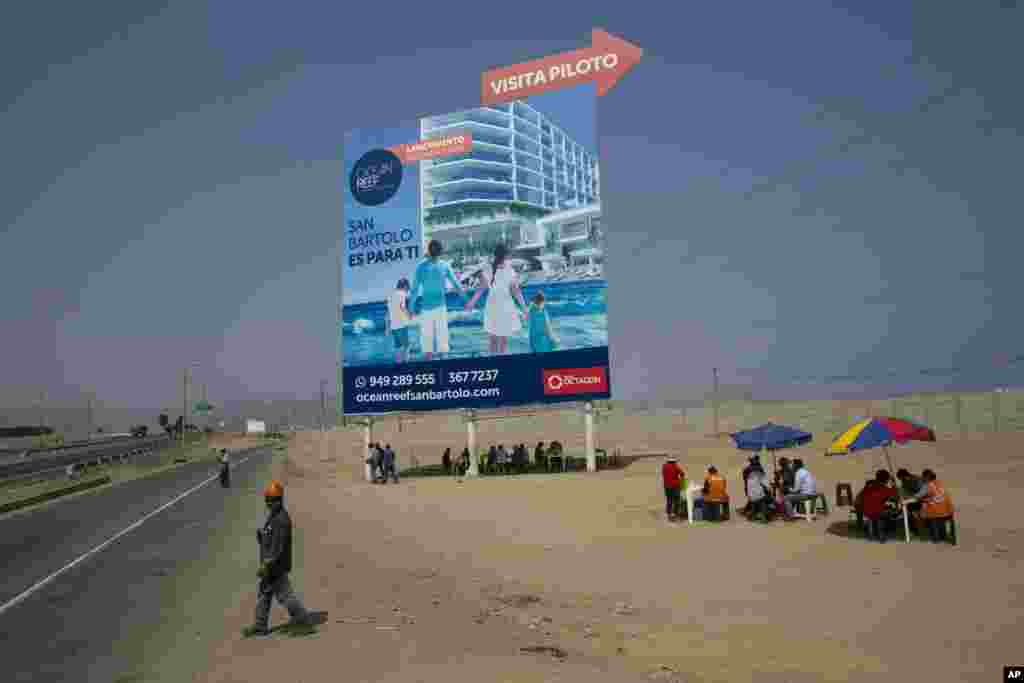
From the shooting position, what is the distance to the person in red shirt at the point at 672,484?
16.5m

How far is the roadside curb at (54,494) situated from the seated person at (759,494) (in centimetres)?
2415

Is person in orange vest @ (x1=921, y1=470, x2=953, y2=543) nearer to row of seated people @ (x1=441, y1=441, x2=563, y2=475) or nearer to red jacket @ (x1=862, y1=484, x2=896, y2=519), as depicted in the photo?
red jacket @ (x1=862, y1=484, x2=896, y2=519)

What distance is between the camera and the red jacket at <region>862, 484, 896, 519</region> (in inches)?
514

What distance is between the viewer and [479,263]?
95.6ft

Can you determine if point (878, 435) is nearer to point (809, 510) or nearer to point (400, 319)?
point (809, 510)

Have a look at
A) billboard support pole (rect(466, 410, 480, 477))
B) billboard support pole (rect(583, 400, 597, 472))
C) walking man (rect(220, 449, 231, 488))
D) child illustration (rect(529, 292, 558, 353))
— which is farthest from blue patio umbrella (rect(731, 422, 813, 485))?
walking man (rect(220, 449, 231, 488))

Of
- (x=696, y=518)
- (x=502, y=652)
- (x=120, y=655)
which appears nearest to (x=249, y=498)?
(x=696, y=518)

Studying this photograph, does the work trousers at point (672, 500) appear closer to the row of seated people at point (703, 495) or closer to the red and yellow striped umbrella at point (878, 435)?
the row of seated people at point (703, 495)

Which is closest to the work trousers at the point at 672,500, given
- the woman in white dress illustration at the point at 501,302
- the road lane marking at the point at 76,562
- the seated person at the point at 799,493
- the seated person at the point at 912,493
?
the seated person at the point at 799,493

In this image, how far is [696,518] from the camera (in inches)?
661

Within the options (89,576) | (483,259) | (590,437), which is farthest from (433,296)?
(89,576)

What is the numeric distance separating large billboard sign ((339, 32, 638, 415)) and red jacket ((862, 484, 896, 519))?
49.6 feet

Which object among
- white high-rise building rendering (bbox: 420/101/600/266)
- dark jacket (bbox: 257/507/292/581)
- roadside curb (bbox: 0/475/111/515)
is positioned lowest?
roadside curb (bbox: 0/475/111/515)

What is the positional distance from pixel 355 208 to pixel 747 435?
2080cm
